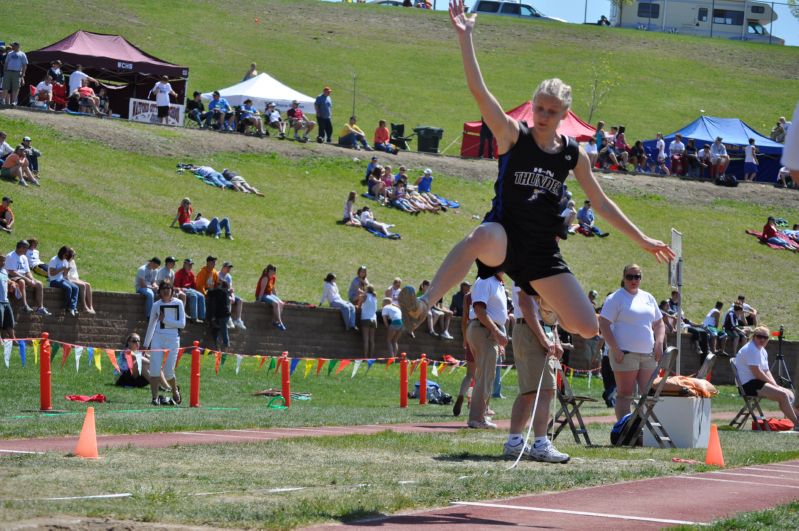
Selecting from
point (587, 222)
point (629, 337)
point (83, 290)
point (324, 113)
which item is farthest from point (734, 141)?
point (629, 337)

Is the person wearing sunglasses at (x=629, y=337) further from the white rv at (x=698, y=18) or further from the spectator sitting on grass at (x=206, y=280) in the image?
the white rv at (x=698, y=18)

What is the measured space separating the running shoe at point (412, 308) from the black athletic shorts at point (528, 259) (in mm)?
573

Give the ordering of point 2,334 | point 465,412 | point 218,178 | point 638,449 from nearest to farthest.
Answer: point 638,449
point 465,412
point 2,334
point 218,178

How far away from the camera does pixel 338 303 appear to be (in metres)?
27.5

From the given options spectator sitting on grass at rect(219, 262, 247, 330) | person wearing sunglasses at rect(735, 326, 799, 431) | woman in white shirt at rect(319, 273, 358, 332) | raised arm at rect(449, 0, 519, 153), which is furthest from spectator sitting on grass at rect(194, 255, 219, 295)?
raised arm at rect(449, 0, 519, 153)

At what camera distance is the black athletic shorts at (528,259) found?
818cm

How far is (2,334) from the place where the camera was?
71.2 feet

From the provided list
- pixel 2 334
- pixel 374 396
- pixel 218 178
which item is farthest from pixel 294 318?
pixel 218 178

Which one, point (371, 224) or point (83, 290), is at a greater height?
point (371, 224)

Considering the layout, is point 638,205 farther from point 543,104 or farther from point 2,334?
point 543,104

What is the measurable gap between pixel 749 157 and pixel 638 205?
27.4 ft

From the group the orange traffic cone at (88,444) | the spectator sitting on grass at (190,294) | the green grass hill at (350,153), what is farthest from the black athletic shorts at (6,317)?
the orange traffic cone at (88,444)

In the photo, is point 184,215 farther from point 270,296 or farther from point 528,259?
point 528,259

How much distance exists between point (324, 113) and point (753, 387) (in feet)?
87.2
